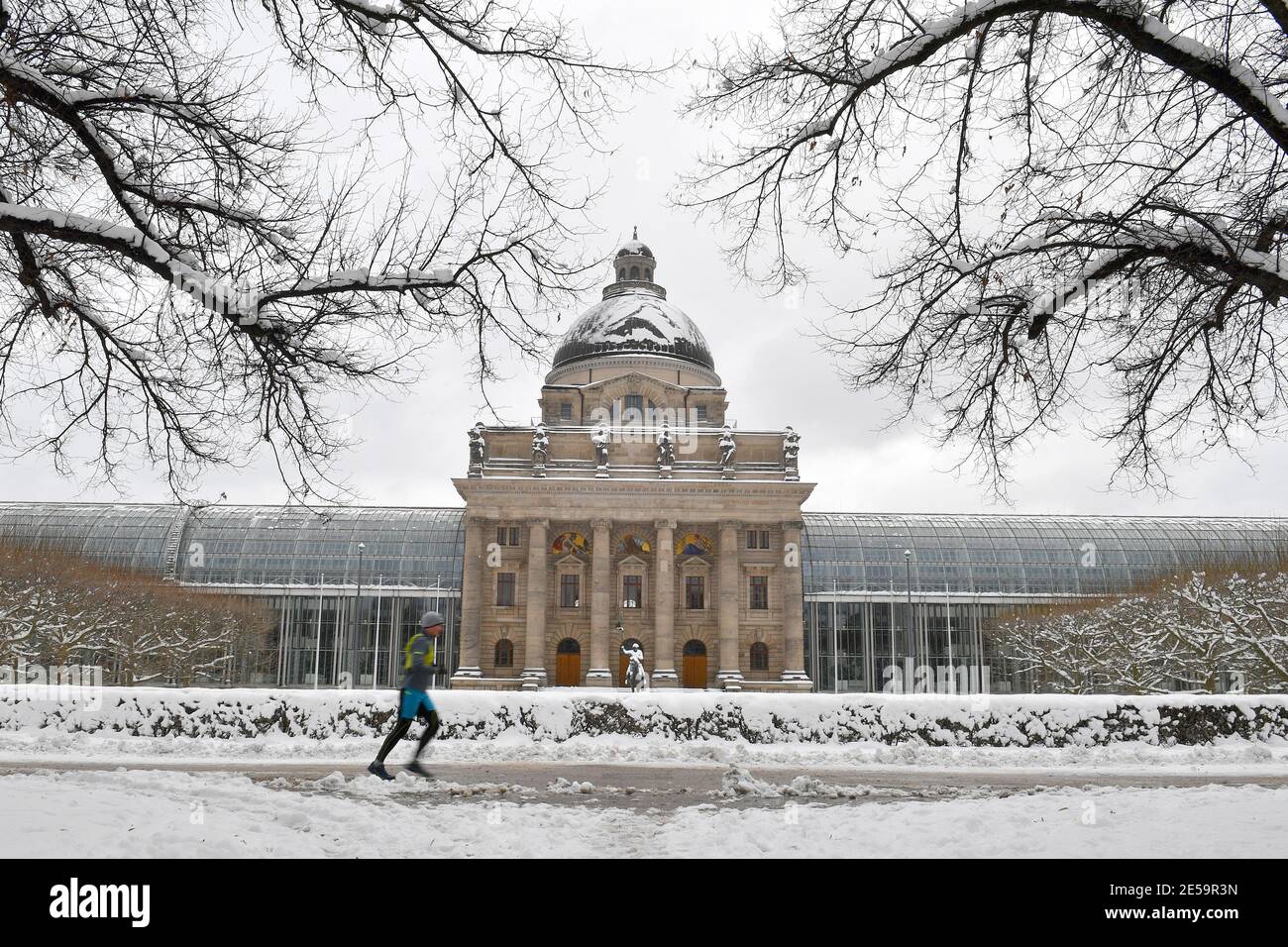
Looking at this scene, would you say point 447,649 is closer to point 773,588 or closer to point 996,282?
point 773,588

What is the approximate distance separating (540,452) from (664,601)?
11371mm

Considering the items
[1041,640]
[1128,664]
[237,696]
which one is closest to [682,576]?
[1041,640]

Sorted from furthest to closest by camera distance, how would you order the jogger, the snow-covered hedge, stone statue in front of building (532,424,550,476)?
stone statue in front of building (532,424,550,476) → the snow-covered hedge → the jogger

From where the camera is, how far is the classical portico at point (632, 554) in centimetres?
5884

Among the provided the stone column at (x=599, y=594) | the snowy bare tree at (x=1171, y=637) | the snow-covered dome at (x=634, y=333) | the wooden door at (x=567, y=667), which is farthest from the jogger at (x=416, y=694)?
the snow-covered dome at (x=634, y=333)

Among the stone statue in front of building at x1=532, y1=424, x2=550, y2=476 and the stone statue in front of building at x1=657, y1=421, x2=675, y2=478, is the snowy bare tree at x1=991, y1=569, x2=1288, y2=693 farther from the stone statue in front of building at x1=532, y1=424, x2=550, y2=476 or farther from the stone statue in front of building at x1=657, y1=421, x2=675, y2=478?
the stone statue in front of building at x1=532, y1=424, x2=550, y2=476

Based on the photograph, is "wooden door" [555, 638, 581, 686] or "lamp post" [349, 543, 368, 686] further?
"wooden door" [555, 638, 581, 686]

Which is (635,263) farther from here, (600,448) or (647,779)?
(647,779)

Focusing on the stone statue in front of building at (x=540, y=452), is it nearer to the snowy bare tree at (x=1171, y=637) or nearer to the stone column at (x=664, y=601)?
the stone column at (x=664, y=601)

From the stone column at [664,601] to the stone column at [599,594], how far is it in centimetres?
283

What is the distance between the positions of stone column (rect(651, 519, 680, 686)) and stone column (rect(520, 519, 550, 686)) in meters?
6.52

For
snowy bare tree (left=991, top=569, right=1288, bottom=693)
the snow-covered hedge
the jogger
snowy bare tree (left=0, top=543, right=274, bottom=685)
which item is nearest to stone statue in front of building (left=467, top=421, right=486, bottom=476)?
snowy bare tree (left=0, top=543, right=274, bottom=685)

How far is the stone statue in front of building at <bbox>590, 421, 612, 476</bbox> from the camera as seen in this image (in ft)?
195
